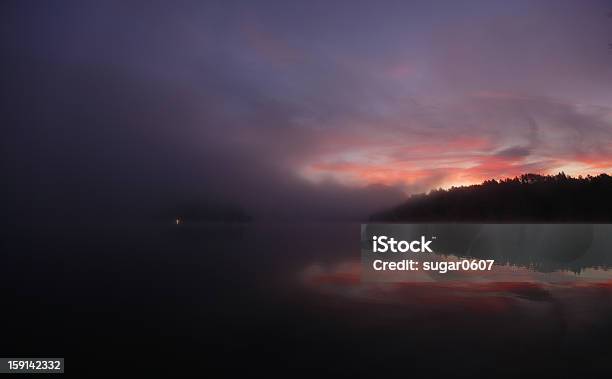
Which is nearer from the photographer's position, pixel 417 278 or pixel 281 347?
pixel 281 347

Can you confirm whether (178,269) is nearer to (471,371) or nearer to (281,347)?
(281,347)

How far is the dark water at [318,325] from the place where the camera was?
20.3m

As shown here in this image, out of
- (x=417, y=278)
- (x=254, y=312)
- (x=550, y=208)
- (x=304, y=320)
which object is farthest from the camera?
(x=550, y=208)

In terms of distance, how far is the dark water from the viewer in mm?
20344

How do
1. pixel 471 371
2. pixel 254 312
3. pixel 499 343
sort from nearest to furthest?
pixel 471 371 < pixel 499 343 < pixel 254 312

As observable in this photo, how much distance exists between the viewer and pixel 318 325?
27.3 meters

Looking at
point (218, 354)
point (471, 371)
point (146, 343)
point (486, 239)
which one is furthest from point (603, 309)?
point (486, 239)

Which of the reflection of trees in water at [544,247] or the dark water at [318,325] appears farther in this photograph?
the reflection of trees in water at [544,247]

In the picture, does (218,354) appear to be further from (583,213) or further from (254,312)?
(583,213)

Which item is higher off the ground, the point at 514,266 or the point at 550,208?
the point at 550,208

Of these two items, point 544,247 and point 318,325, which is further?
point 544,247

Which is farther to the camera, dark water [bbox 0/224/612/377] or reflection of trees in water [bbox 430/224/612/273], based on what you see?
reflection of trees in water [bbox 430/224/612/273]

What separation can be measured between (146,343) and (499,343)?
21.1m

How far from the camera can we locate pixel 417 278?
4859cm
